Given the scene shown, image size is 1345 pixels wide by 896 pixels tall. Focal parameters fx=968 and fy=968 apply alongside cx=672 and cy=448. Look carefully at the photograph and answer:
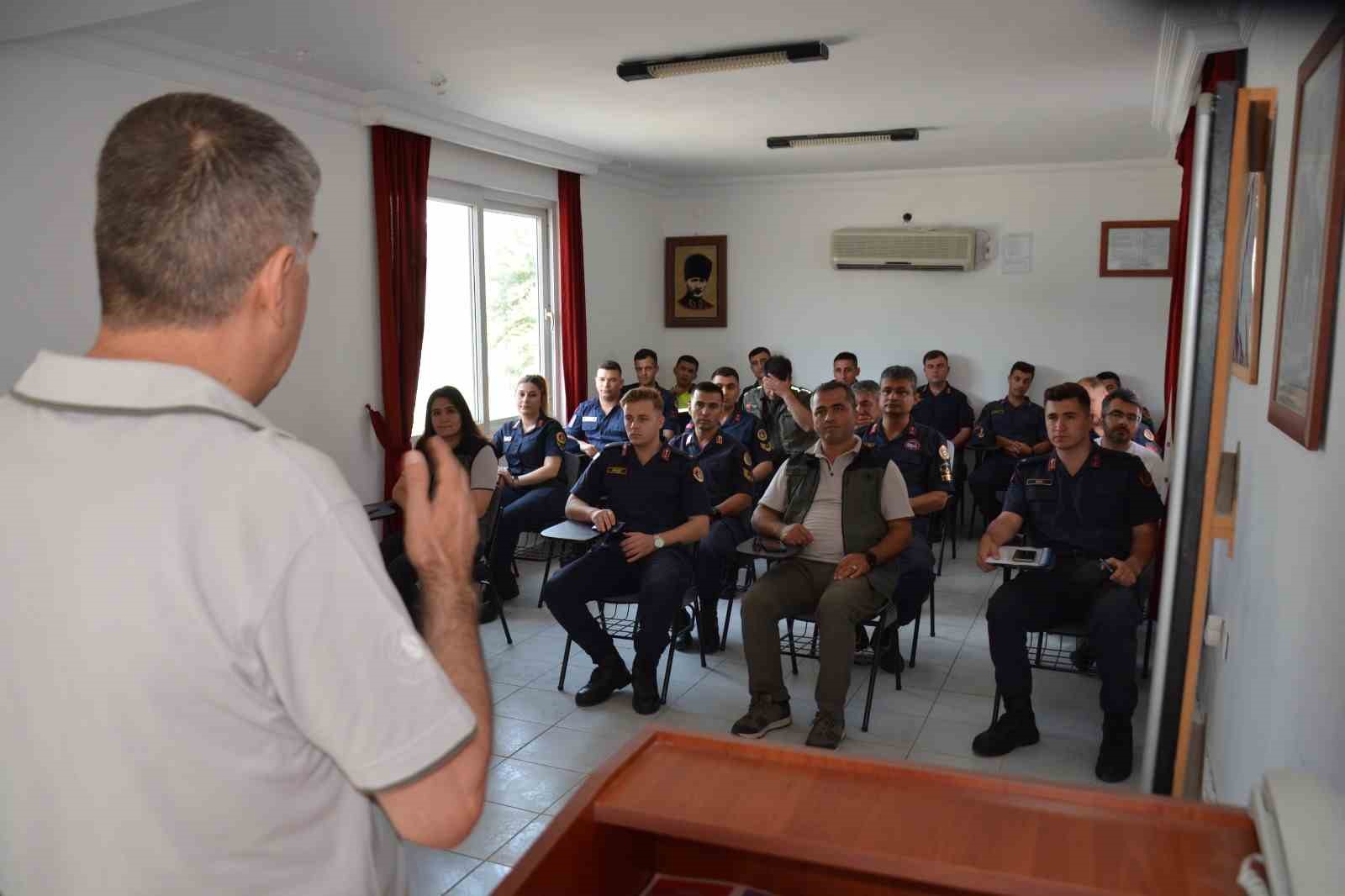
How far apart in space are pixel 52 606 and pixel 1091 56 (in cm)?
493

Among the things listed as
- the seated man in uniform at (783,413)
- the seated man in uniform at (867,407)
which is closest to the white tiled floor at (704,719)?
the seated man in uniform at (867,407)

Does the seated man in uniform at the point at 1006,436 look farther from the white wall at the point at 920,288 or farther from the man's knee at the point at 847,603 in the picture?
the man's knee at the point at 847,603

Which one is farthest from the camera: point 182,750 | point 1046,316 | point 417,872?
point 1046,316

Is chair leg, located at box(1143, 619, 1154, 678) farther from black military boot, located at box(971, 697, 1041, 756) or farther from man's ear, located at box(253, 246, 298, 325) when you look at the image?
man's ear, located at box(253, 246, 298, 325)

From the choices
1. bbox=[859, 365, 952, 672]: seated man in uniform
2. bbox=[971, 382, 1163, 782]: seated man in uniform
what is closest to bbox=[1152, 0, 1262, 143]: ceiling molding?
bbox=[971, 382, 1163, 782]: seated man in uniform

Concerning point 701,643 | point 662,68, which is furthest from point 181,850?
point 662,68

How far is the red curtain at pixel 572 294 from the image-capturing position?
750 cm

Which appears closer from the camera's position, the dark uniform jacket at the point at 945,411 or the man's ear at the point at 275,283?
the man's ear at the point at 275,283

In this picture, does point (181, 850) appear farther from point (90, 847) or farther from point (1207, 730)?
point (1207, 730)

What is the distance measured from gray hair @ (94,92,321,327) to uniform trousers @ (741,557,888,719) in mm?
3019

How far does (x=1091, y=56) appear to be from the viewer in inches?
180

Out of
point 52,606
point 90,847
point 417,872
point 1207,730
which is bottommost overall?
point 417,872

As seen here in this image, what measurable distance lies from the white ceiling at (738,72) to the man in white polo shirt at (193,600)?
2804 mm

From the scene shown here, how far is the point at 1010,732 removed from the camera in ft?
11.7
